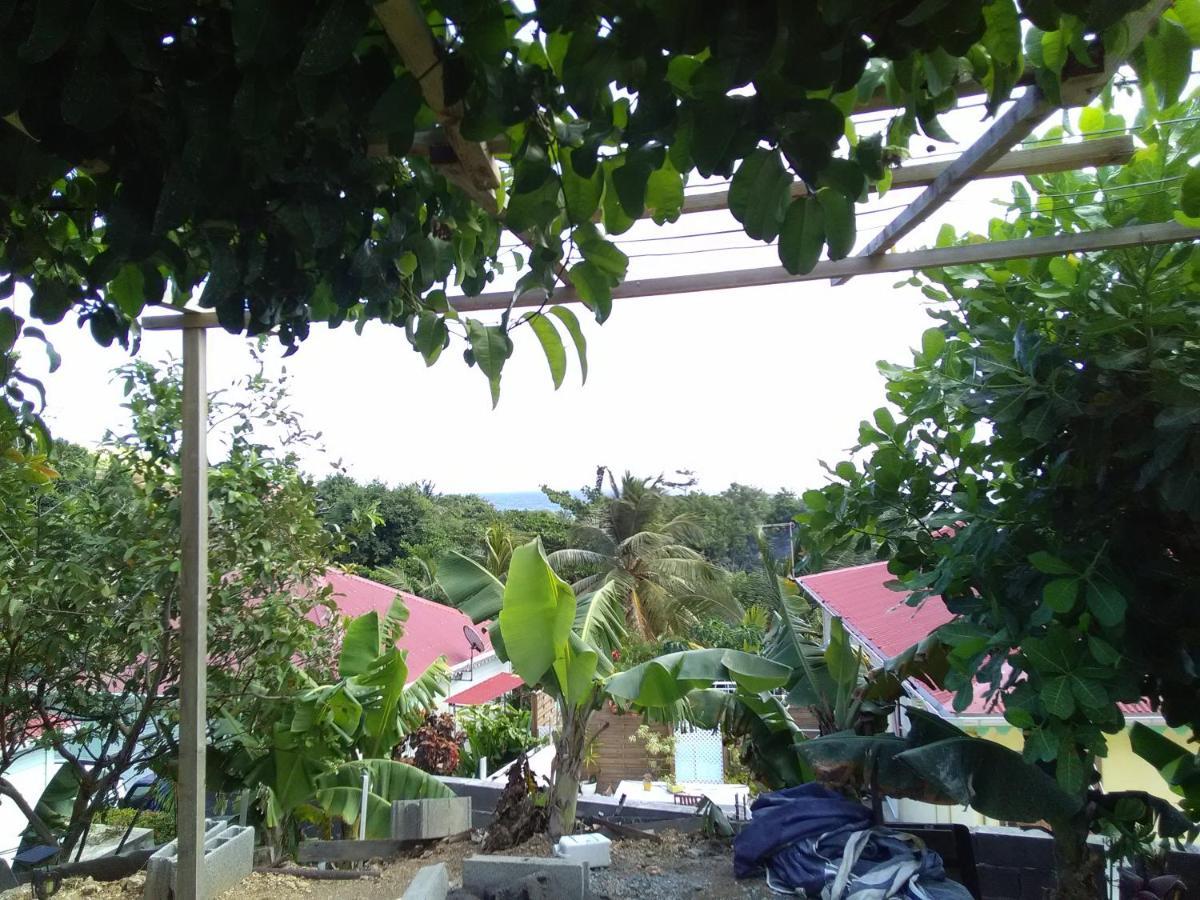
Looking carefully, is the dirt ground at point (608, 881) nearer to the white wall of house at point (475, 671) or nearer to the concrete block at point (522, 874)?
the concrete block at point (522, 874)

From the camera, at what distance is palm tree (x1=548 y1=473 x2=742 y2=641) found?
1900cm

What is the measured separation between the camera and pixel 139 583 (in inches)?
174

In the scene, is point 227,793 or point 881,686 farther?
point 227,793

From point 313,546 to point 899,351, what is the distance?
3.34m

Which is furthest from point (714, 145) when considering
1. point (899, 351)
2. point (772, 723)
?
point (772, 723)

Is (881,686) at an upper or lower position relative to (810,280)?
lower

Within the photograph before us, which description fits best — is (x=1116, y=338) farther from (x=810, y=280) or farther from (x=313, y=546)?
(x=313, y=546)

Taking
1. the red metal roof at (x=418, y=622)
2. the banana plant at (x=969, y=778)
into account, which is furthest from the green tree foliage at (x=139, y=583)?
the red metal roof at (x=418, y=622)

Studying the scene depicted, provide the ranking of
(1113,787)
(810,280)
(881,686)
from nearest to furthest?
(810,280) < (881,686) < (1113,787)

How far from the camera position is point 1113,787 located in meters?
7.11

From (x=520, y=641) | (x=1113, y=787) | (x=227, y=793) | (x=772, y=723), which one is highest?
(x=520, y=641)

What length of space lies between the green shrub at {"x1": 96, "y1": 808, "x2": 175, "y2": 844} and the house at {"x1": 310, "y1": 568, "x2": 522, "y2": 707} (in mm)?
2871

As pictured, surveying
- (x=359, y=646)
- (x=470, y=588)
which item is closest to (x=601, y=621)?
(x=470, y=588)

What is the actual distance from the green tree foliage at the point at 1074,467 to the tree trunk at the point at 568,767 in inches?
83.2
